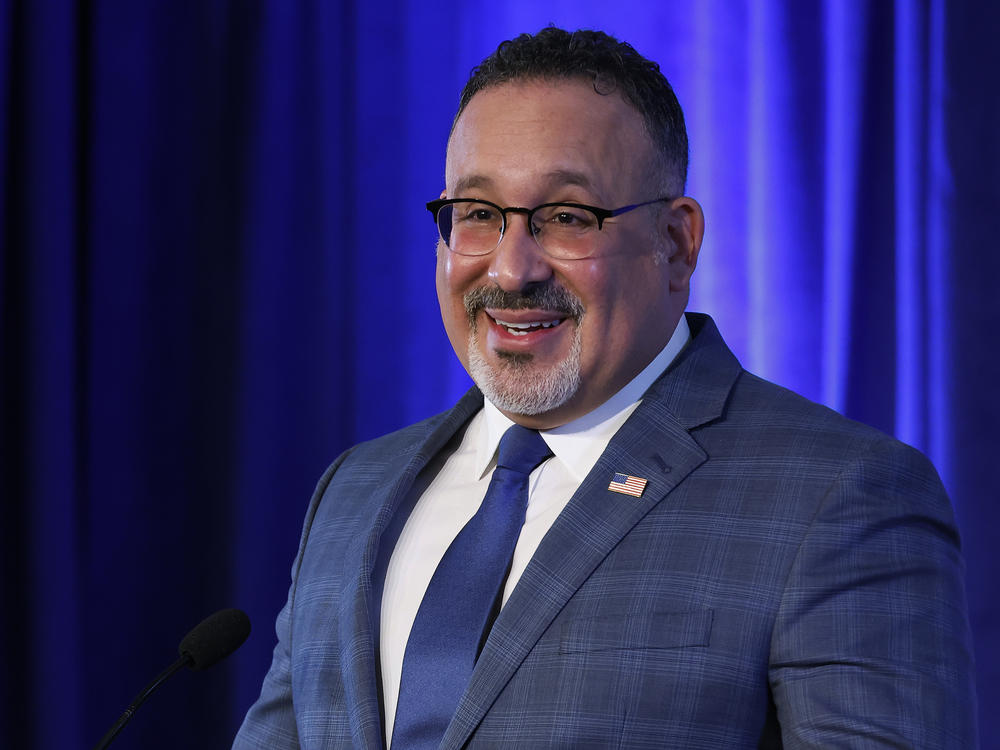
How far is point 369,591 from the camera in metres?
1.58

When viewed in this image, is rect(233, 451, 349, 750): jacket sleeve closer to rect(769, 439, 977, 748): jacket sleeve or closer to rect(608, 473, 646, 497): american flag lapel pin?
rect(608, 473, 646, 497): american flag lapel pin

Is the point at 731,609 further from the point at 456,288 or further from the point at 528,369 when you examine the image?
the point at 456,288

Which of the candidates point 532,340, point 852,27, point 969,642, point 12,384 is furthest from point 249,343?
point 969,642

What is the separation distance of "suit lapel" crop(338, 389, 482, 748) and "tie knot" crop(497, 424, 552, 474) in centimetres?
16

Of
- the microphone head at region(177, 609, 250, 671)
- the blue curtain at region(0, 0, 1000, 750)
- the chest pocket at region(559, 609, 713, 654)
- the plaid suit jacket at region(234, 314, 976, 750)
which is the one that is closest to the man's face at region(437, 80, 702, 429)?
the plaid suit jacket at region(234, 314, 976, 750)

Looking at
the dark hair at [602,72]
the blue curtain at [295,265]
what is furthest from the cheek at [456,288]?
the blue curtain at [295,265]

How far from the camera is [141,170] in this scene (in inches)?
103

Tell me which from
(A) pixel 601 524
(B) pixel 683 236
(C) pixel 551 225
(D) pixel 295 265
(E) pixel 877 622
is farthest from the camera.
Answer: (D) pixel 295 265

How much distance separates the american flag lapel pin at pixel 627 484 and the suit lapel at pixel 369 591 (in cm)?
35

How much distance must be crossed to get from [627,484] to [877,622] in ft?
1.13

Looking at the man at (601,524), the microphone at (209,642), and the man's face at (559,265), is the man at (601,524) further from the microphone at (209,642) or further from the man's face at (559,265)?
the microphone at (209,642)

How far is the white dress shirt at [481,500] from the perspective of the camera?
1.54 metres

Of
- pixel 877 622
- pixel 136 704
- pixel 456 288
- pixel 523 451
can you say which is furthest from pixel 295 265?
pixel 877 622

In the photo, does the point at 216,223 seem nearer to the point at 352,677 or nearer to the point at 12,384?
the point at 12,384
